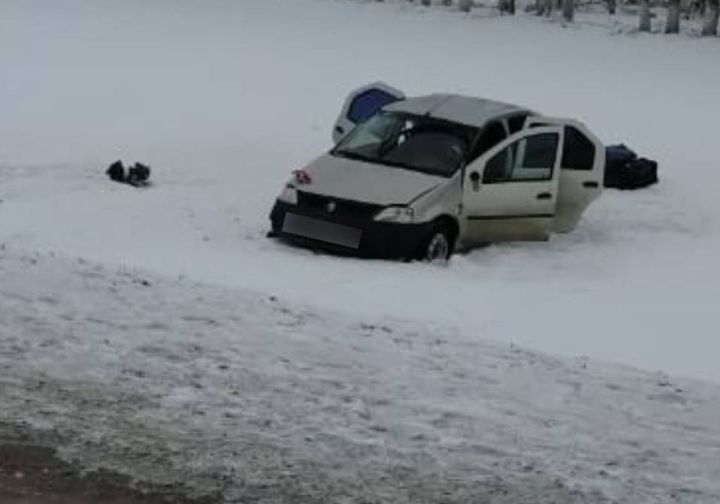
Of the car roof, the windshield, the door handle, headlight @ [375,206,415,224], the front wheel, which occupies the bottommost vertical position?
the front wheel

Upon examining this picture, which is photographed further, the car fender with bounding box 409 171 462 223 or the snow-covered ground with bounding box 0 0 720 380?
the car fender with bounding box 409 171 462 223

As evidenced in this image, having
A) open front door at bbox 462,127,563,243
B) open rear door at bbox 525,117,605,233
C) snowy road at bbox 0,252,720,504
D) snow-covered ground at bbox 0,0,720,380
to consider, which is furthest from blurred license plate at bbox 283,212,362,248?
open rear door at bbox 525,117,605,233

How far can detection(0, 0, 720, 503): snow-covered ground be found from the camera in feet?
20.1

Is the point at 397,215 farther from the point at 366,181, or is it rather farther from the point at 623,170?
the point at 623,170

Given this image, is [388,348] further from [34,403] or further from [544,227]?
[544,227]

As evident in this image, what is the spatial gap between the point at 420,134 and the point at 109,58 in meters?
14.0

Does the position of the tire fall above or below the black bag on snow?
above

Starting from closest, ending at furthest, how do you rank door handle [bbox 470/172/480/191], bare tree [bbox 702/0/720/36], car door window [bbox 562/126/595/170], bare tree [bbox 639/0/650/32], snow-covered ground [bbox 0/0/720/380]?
snow-covered ground [bbox 0/0/720/380] < door handle [bbox 470/172/480/191] < car door window [bbox 562/126/595/170] < bare tree [bbox 702/0/720/36] < bare tree [bbox 639/0/650/32]

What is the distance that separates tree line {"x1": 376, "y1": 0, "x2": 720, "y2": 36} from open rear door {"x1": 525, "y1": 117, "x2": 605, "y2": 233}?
797 inches

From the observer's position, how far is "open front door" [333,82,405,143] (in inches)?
582

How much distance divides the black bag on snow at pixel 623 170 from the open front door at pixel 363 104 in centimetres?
369

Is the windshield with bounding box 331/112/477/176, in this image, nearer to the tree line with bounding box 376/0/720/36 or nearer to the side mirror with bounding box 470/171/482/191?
the side mirror with bounding box 470/171/482/191

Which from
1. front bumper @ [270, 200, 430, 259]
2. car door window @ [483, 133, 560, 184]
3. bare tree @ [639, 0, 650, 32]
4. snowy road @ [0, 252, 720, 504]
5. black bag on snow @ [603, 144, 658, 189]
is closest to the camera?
snowy road @ [0, 252, 720, 504]

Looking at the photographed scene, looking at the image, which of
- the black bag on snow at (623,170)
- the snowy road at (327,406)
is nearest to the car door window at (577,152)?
the black bag on snow at (623,170)
